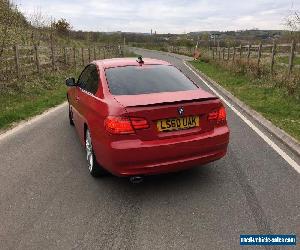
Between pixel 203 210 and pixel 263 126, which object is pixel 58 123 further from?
pixel 203 210

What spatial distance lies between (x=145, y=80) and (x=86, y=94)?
111 cm

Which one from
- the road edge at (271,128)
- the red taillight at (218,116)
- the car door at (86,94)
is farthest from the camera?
the road edge at (271,128)

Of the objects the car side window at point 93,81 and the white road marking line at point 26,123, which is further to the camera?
the white road marking line at point 26,123

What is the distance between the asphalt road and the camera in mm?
3916

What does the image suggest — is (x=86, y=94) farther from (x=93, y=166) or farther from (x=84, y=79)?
(x=93, y=166)

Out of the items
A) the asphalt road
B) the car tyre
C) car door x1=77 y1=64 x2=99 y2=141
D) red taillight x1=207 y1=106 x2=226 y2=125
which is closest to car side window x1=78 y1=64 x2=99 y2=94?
car door x1=77 y1=64 x2=99 y2=141

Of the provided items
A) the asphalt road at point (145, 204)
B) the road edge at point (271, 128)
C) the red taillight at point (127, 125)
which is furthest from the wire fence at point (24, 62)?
the red taillight at point (127, 125)

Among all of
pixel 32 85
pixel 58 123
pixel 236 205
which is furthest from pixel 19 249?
pixel 32 85

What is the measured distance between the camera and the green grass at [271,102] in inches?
349

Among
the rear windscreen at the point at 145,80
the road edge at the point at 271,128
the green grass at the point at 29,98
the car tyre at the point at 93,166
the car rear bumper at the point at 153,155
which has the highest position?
the rear windscreen at the point at 145,80

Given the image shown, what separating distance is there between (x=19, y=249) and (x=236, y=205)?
2.39m

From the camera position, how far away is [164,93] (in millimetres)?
5312

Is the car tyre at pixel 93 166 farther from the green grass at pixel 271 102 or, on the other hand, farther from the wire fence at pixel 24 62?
the wire fence at pixel 24 62

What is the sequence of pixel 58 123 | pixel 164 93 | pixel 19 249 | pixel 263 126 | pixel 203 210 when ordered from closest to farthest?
pixel 19 249
pixel 203 210
pixel 164 93
pixel 263 126
pixel 58 123
